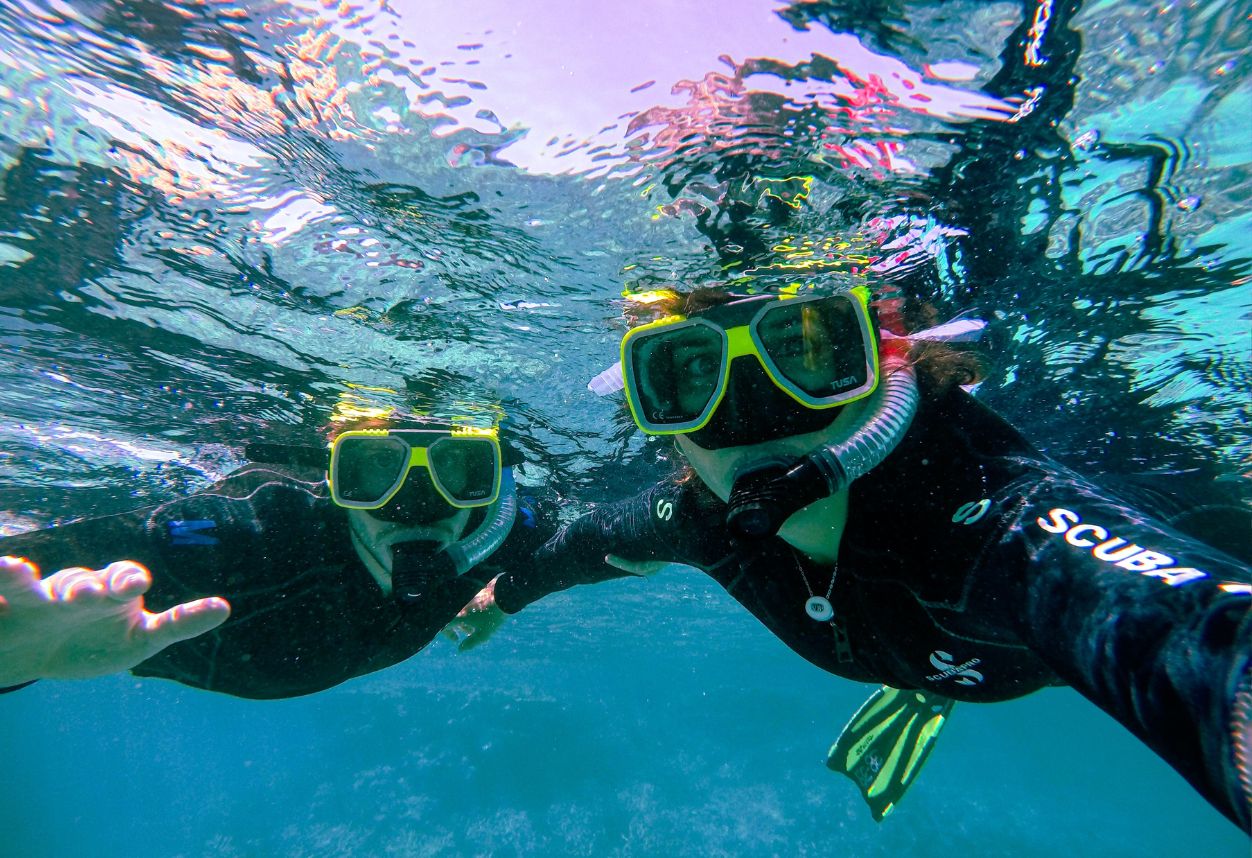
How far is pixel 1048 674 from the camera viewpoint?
356 cm

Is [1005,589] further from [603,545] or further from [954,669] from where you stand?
[603,545]

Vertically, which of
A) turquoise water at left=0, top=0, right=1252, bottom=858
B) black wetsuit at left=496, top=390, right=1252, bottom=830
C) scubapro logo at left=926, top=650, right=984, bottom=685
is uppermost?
turquoise water at left=0, top=0, right=1252, bottom=858

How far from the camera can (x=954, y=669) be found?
3.20 meters

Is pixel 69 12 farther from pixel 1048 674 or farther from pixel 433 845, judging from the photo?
pixel 433 845

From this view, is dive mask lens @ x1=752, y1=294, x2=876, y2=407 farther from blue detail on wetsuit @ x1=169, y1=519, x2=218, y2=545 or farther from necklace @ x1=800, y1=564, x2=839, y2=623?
blue detail on wetsuit @ x1=169, y1=519, x2=218, y2=545

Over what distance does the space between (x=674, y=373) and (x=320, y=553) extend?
4.03 m

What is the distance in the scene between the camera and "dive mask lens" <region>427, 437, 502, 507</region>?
230 inches

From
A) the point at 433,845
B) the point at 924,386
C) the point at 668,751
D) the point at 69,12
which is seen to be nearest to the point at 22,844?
the point at 433,845

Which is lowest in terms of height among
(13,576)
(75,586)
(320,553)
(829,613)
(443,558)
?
(829,613)

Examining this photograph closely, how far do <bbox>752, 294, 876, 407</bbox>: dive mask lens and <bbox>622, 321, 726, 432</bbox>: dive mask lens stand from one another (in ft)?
1.04

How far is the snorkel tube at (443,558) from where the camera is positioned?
4902 millimetres

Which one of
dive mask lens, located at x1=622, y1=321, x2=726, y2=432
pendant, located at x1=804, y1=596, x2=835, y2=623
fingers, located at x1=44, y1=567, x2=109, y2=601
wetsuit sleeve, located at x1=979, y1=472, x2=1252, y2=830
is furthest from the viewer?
dive mask lens, located at x1=622, y1=321, x2=726, y2=432

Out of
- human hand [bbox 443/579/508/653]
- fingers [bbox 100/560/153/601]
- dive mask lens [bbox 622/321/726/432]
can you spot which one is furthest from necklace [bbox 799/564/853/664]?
human hand [bbox 443/579/508/653]

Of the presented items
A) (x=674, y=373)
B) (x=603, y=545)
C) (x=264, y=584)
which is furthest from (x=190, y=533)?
(x=674, y=373)
